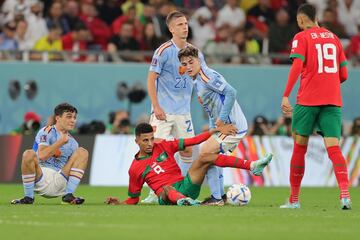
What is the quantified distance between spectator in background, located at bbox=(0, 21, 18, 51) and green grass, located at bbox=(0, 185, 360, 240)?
9866 mm

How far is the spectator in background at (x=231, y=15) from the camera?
26.3 meters

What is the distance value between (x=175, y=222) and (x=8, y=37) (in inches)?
550

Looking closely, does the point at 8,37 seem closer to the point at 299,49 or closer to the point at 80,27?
the point at 80,27

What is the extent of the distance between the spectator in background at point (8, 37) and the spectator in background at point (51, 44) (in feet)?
1.49

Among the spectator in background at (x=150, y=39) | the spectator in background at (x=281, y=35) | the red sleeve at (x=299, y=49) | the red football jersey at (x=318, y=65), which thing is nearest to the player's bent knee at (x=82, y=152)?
the red football jersey at (x=318, y=65)

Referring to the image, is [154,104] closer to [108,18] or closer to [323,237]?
[323,237]

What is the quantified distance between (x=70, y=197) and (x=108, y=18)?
11720mm

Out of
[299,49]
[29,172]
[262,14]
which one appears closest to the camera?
[299,49]

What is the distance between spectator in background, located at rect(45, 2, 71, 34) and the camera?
1001 inches

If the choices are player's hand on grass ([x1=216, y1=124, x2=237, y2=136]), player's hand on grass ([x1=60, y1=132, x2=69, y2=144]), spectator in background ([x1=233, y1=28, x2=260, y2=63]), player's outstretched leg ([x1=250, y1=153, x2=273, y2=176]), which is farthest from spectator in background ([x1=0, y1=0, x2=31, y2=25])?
player's outstretched leg ([x1=250, y1=153, x2=273, y2=176])

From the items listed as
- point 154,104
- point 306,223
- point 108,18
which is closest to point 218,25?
point 108,18

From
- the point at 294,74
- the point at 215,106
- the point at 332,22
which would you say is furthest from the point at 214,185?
the point at 332,22

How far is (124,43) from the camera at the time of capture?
25.4m

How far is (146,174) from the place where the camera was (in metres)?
14.5
